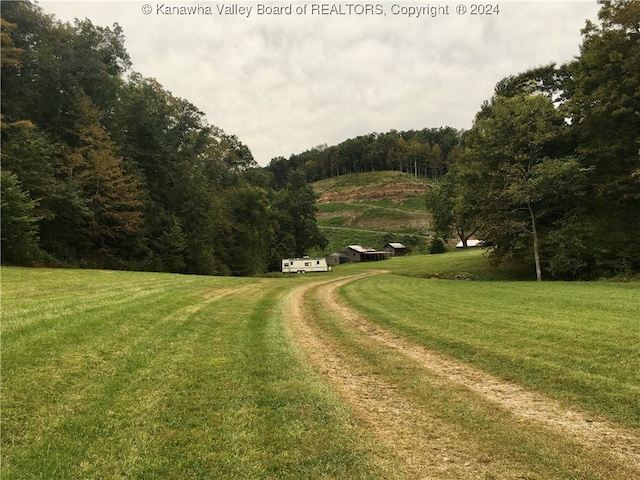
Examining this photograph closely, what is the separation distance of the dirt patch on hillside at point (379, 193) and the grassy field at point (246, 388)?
374 ft

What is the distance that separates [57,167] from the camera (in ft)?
94.0

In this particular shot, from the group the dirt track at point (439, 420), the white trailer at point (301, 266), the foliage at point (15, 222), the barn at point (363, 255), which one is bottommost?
the dirt track at point (439, 420)

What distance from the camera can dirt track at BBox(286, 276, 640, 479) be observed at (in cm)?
373

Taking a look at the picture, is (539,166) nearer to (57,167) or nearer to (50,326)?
(50,326)

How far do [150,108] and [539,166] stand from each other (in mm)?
37027

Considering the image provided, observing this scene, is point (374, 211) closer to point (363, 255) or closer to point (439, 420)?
point (363, 255)

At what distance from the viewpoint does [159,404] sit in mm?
4941

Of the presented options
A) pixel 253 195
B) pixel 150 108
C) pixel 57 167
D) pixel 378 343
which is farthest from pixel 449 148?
pixel 378 343

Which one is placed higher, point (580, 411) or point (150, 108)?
point (150, 108)

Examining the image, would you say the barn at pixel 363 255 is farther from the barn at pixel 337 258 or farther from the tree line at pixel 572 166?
the tree line at pixel 572 166

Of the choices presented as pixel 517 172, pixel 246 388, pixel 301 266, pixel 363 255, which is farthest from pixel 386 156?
pixel 246 388

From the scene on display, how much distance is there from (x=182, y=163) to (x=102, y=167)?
12.9 metres

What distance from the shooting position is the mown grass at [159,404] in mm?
3660

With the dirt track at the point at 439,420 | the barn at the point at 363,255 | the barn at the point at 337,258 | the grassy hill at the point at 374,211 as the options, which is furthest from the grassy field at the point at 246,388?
the grassy hill at the point at 374,211
